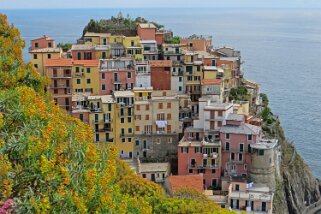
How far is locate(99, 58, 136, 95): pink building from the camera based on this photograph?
42.8m

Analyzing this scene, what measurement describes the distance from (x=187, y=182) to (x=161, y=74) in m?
11.7

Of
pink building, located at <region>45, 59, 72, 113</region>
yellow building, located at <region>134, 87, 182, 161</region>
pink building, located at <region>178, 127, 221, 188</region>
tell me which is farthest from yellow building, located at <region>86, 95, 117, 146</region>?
pink building, located at <region>178, 127, 221, 188</region>

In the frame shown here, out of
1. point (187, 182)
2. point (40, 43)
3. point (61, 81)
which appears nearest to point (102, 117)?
point (61, 81)

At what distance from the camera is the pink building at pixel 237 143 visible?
38.2m

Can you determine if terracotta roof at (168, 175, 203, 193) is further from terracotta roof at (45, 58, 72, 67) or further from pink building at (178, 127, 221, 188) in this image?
terracotta roof at (45, 58, 72, 67)

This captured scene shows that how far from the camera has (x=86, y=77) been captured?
42844mm

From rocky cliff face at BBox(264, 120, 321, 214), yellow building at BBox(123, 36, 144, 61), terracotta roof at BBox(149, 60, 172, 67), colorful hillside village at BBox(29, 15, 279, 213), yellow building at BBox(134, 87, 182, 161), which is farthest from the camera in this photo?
yellow building at BBox(123, 36, 144, 61)

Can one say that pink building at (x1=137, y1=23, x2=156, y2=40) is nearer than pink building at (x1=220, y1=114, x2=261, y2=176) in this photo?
No

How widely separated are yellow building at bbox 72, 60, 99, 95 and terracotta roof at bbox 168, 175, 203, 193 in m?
10.9

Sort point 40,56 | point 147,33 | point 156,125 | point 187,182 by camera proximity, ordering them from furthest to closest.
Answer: point 147,33 < point 40,56 < point 156,125 < point 187,182

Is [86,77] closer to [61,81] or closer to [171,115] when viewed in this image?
[61,81]

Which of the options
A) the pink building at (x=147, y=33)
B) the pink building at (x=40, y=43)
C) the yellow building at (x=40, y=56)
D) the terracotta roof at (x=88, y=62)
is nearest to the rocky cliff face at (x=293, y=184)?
the pink building at (x=147, y=33)

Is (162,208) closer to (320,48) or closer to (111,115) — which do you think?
(111,115)

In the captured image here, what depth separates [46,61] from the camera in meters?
43.1
